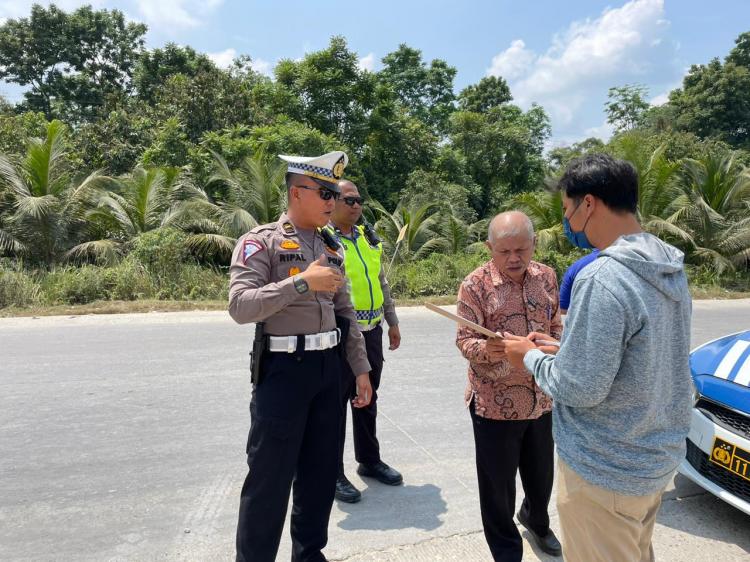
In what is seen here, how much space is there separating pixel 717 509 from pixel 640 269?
2.54m

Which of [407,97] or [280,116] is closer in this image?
[280,116]

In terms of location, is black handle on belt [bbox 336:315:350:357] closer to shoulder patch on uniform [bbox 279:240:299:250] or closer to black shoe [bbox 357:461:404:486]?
shoulder patch on uniform [bbox 279:240:299:250]

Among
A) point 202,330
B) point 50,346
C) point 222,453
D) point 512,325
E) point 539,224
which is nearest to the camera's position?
point 512,325

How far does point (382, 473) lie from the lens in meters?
3.63

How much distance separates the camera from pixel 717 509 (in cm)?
333

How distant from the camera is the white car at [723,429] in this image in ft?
9.64

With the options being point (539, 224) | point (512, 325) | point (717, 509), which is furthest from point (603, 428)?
point (539, 224)

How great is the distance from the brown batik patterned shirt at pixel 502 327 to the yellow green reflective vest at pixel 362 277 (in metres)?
0.98

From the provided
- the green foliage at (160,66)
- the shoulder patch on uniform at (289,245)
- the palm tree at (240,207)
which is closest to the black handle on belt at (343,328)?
the shoulder patch on uniform at (289,245)

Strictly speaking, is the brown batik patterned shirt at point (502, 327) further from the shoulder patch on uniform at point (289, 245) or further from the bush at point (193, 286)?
the bush at point (193, 286)

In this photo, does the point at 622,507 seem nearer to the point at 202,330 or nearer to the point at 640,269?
the point at 640,269

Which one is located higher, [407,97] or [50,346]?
[407,97]

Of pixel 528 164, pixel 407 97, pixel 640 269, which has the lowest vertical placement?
pixel 640 269


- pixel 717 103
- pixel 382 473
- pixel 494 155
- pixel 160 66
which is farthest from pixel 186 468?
pixel 717 103
